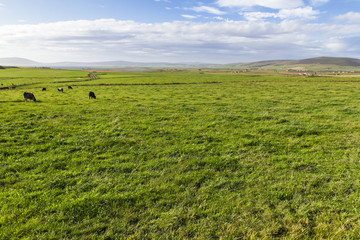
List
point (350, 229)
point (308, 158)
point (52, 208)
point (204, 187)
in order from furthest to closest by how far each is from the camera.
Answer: point (308, 158), point (204, 187), point (52, 208), point (350, 229)

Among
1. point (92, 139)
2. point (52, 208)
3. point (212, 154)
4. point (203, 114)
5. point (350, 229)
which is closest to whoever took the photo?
point (350, 229)

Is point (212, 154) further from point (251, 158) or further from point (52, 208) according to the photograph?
point (52, 208)

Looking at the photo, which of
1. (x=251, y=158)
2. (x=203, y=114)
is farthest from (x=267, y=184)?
(x=203, y=114)

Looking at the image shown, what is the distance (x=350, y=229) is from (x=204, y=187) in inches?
143

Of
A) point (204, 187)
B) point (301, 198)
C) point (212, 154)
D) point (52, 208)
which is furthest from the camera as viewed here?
point (212, 154)

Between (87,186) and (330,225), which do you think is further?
(87,186)

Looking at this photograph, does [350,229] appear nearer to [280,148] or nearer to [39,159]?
[280,148]

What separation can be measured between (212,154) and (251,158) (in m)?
1.63

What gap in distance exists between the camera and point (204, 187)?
6168mm

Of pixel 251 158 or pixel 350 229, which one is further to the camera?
pixel 251 158

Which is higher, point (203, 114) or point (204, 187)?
point (203, 114)

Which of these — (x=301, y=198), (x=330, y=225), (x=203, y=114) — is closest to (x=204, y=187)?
(x=301, y=198)

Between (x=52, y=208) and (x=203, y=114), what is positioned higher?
(x=203, y=114)

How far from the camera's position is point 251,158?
806cm
